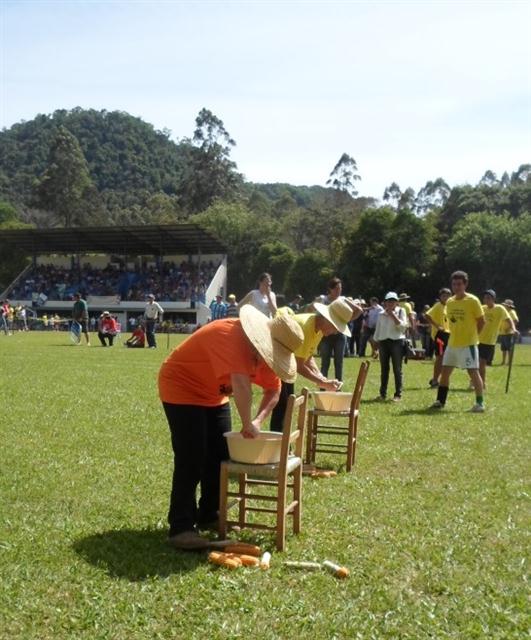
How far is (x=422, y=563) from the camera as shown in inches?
208

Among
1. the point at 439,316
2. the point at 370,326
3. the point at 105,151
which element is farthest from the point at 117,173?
the point at 439,316

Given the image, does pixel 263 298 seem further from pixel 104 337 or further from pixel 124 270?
pixel 124 270

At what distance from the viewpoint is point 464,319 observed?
12.5 metres

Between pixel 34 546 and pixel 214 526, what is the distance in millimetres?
1363

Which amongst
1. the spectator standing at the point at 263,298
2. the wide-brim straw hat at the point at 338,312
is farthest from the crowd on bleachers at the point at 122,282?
the wide-brim straw hat at the point at 338,312

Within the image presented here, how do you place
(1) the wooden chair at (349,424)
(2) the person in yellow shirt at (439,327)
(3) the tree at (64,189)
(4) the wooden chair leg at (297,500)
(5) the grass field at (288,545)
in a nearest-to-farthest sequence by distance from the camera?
(5) the grass field at (288,545) → (4) the wooden chair leg at (297,500) → (1) the wooden chair at (349,424) → (2) the person in yellow shirt at (439,327) → (3) the tree at (64,189)

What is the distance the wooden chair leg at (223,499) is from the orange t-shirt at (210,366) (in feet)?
1.61

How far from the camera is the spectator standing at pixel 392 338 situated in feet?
44.9

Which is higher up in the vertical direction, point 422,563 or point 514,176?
point 514,176

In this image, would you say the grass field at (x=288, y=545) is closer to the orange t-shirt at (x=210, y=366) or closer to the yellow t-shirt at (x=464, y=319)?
the orange t-shirt at (x=210, y=366)

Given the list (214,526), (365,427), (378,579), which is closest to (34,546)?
(214,526)

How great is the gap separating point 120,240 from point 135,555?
56.7 meters

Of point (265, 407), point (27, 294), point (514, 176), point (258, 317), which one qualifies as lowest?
point (27, 294)

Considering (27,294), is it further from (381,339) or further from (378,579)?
(378,579)
